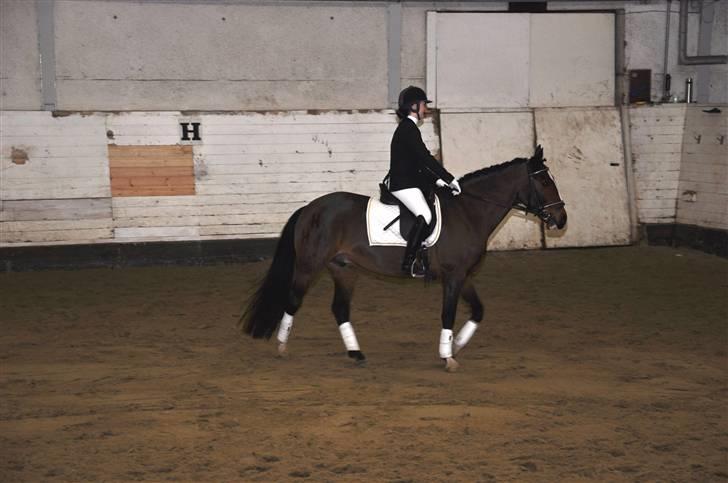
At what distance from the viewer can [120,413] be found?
5945 mm

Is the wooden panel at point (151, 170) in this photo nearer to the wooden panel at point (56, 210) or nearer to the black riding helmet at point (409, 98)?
the wooden panel at point (56, 210)

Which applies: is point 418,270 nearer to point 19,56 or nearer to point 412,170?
point 412,170

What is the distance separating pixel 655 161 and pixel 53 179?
29.8 feet

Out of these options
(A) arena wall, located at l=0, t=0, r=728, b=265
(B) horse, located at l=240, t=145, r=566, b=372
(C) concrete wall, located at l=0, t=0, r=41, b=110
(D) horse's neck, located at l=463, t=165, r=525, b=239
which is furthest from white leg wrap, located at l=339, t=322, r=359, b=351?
(C) concrete wall, located at l=0, t=0, r=41, b=110

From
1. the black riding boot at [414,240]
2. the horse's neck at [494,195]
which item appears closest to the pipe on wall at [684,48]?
the horse's neck at [494,195]

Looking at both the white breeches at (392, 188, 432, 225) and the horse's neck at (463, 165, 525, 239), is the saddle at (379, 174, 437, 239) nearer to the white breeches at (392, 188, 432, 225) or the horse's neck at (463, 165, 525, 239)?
the white breeches at (392, 188, 432, 225)

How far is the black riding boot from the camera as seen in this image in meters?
7.07

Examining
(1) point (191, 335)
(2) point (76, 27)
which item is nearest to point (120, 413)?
(1) point (191, 335)

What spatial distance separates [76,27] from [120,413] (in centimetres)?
754

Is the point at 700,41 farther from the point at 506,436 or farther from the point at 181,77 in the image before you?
the point at 506,436

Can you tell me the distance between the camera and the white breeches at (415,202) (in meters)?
7.08

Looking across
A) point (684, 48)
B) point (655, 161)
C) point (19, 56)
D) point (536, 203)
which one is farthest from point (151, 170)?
point (684, 48)

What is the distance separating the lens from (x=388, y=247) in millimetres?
7285

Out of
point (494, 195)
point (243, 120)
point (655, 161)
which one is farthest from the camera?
point (655, 161)
